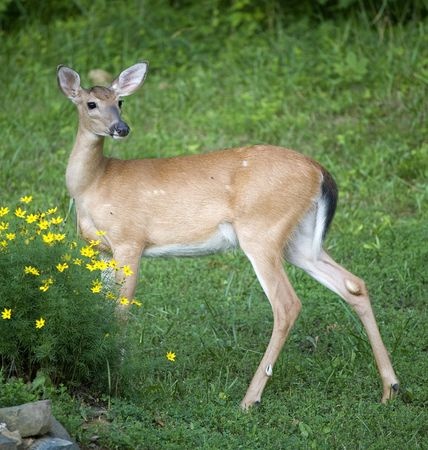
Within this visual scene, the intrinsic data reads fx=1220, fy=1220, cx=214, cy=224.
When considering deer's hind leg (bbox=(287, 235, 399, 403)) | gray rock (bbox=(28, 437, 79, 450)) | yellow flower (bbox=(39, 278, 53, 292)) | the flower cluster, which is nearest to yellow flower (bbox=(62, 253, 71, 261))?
the flower cluster

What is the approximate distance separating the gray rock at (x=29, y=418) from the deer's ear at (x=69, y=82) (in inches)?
103

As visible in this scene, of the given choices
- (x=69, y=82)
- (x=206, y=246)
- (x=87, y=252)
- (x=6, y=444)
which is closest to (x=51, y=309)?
(x=87, y=252)

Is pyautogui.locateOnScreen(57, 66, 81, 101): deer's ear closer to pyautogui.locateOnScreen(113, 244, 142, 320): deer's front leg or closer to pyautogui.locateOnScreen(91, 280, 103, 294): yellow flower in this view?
pyautogui.locateOnScreen(113, 244, 142, 320): deer's front leg

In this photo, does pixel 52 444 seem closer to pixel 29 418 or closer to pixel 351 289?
pixel 29 418

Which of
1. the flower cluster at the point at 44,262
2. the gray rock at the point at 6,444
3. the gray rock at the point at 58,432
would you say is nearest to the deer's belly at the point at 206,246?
the flower cluster at the point at 44,262

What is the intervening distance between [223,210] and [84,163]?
35.0 inches

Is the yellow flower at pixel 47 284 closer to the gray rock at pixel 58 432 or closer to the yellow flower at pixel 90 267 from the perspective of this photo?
the yellow flower at pixel 90 267

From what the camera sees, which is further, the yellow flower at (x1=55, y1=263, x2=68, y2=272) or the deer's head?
the deer's head

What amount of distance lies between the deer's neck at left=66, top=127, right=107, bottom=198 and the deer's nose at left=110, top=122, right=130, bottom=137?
0.71 ft

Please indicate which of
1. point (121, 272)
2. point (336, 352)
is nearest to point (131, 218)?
point (121, 272)

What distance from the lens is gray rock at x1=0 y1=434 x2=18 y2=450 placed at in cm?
473

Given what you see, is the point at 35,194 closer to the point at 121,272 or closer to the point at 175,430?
the point at 121,272

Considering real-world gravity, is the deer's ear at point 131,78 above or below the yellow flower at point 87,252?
below

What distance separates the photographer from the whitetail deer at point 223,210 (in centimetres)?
650
